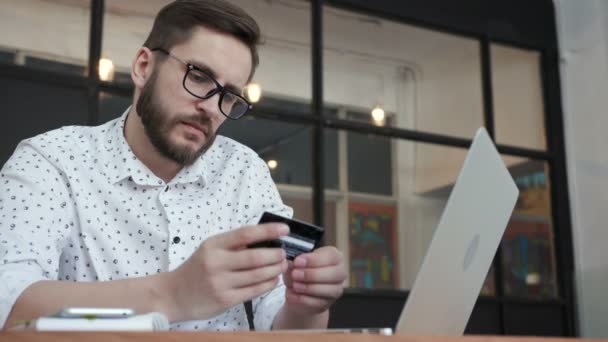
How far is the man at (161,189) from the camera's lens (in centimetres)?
109

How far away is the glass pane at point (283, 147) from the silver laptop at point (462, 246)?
5.12 ft

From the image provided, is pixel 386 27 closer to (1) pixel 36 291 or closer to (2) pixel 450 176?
(2) pixel 450 176

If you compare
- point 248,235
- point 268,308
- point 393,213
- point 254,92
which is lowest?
point 268,308

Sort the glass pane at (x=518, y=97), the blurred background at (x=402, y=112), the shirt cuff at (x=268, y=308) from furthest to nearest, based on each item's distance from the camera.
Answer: the glass pane at (x=518, y=97) < the blurred background at (x=402, y=112) < the shirt cuff at (x=268, y=308)

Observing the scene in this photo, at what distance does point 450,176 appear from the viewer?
3.00 m

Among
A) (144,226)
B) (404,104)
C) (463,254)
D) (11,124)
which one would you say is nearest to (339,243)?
(404,104)

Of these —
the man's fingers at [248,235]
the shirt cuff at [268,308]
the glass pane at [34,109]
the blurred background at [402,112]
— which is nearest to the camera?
the man's fingers at [248,235]

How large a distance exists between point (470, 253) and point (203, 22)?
778mm

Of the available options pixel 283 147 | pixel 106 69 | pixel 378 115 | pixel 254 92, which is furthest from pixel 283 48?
pixel 106 69

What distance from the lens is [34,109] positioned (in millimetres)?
2170

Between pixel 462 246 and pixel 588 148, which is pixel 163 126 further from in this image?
pixel 588 148

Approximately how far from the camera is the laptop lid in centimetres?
83

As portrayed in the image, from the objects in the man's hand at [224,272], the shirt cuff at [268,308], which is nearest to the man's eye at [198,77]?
the shirt cuff at [268,308]

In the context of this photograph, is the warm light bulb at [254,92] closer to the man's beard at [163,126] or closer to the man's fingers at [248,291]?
Result: the man's beard at [163,126]
